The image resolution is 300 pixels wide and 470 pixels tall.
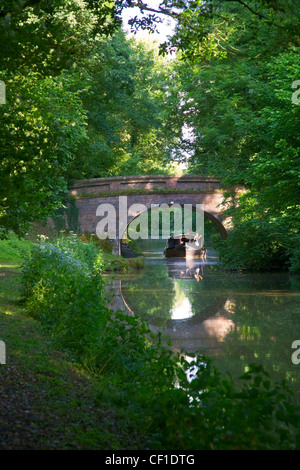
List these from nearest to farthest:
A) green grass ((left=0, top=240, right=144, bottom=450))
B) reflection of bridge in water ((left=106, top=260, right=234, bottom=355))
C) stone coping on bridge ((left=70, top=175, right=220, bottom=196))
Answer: green grass ((left=0, top=240, right=144, bottom=450)) < reflection of bridge in water ((left=106, top=260, right=234, bottom=355)) < stone coping on bridge ((left=70, top=175, right=220, bottom=196))

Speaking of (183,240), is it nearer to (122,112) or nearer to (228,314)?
(122,112)

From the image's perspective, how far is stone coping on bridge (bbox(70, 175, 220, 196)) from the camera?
25125 millimetres

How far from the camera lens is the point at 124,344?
18.0 ft

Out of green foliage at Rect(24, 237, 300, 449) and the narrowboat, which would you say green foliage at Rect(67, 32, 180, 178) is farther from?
green foliage at Rect(24, 237, 300, 449)

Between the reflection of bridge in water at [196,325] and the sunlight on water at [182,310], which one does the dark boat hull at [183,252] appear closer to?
the reflection of bridge in water at [196,325]

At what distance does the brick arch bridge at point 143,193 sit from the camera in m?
25.2

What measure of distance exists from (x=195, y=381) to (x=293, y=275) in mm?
15655

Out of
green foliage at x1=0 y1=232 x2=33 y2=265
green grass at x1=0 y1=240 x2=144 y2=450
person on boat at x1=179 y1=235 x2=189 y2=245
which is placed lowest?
green grass at x1=0 y1=240 x2=144 y2=450

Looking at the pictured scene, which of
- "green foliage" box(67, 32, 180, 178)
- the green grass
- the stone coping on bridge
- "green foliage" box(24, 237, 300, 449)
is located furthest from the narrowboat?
the green grass

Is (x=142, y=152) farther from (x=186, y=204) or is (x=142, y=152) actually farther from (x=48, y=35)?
(x=48, y=35)

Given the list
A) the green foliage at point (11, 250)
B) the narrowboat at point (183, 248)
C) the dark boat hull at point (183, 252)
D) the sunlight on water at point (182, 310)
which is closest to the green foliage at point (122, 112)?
the narrowboat at point (183, 248)

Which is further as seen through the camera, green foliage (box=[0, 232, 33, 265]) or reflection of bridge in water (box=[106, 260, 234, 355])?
green foliage (box=[0, 232, 33, 265])

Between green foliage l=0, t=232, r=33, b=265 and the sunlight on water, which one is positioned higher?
green foliage l=0, t=232, r=33, b=265
